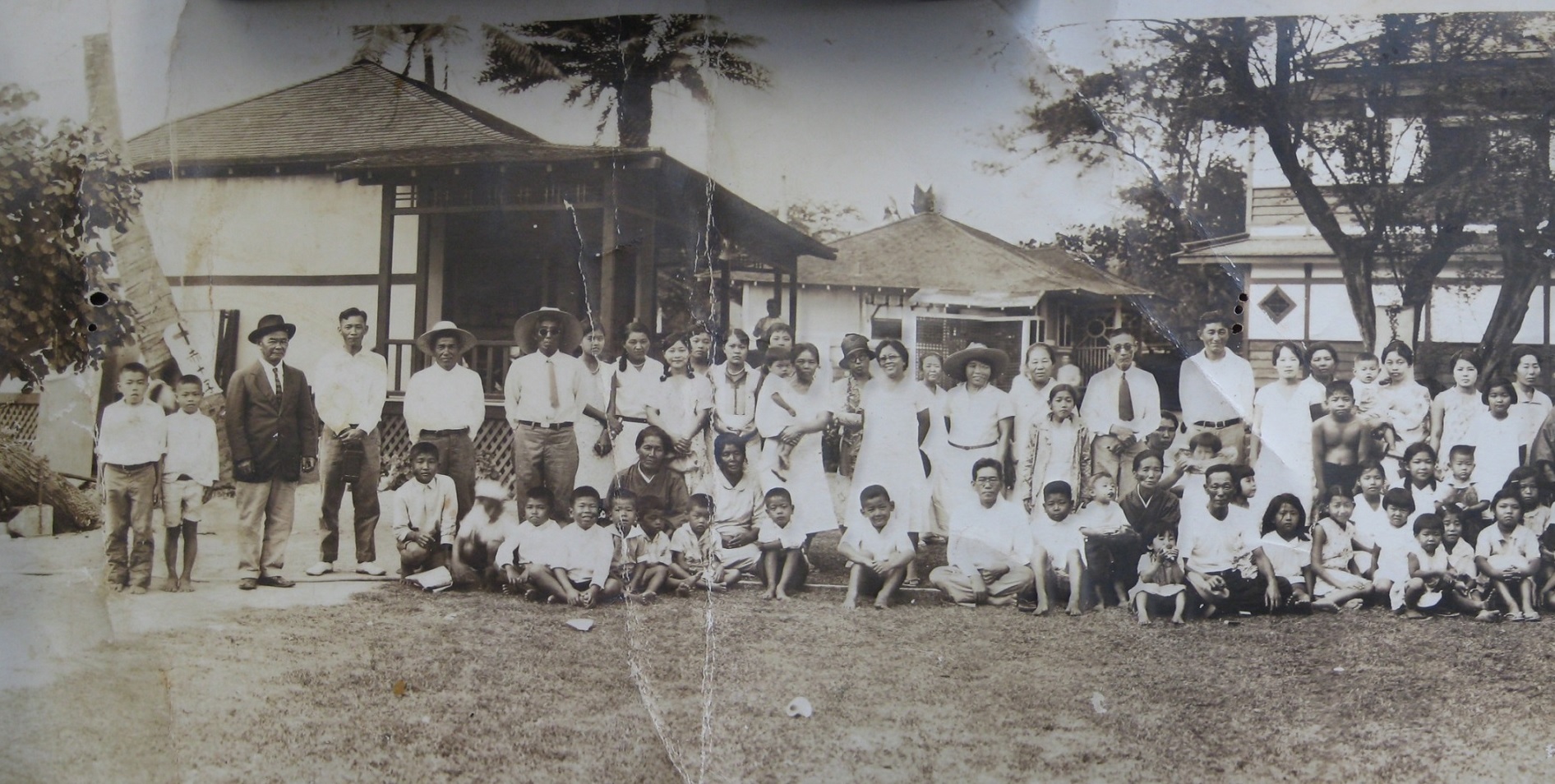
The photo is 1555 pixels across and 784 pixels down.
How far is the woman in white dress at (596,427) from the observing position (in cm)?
376

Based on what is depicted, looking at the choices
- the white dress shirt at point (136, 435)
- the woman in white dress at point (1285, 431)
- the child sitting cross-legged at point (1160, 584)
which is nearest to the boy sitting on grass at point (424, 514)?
the white dress shirt at point (136, 435)

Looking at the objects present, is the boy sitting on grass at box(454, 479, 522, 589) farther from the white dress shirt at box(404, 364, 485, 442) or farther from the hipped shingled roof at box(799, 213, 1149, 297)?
the hipped shingled roof at box(799, 213, 1149, 297)

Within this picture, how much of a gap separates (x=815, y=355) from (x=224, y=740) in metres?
2.33

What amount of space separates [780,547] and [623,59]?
1754mm

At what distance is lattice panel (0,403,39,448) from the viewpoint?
399cm

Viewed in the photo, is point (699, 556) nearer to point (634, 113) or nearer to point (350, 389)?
point (350, 389)

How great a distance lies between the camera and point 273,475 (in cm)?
385

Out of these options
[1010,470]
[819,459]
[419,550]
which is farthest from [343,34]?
[1010,470]

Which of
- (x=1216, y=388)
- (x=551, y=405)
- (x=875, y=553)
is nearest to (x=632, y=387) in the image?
(x=551, y=405)

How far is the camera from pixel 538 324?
377cm

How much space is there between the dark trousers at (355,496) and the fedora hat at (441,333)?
1.09ft

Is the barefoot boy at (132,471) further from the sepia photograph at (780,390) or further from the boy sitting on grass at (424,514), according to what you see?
the boy sitting on grass at (424,514)

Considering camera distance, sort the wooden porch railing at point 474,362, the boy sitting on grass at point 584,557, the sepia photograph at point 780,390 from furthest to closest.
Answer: the wooden porch railing at point 474,362 → the boy sitting on grass at point 584,557 → the sepia photograph at point 780,390

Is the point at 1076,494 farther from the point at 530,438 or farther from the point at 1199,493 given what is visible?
the point at 530,438
